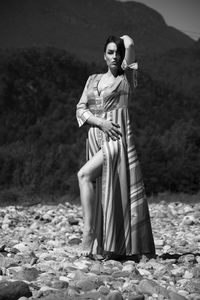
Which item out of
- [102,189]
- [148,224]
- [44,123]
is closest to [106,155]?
[102,189]

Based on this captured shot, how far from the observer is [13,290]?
3.17 m

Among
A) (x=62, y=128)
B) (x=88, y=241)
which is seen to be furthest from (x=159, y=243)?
(x=62, y=128)

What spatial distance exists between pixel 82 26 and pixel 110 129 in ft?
412

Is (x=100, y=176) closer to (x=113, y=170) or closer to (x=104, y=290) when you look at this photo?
(x=113, y=170)

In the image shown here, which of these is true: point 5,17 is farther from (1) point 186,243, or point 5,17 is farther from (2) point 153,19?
(1) point 186,243

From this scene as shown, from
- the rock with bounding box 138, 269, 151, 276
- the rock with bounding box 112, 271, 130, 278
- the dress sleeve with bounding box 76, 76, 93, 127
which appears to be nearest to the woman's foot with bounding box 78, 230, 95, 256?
the rock with bounding box 138, 269, 151, 276

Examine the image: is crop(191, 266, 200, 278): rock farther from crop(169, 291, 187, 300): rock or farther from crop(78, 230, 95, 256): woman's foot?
crop(78, 230, 95, 256): woman's foot

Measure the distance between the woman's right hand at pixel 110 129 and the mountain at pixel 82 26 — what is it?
75100 millimetres

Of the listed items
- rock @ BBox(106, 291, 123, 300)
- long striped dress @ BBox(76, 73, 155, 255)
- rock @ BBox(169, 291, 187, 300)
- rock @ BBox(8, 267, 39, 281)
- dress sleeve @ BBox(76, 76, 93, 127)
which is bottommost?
rock @ BBox(169, 291, 187, 300)

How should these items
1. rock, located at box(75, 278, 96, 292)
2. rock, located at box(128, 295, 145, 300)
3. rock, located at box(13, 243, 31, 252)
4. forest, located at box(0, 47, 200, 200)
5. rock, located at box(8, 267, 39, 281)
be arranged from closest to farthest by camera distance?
1. rock, located at box(128, 295, 145, 300)
2. rock, located at box(75, 278, 96, 292)
3. rock, located at box(8, 267, 39, 281)
4. rock, located at box(13, 243, 31, 252)
5. forest, located at box(0, 47, 200, 200)

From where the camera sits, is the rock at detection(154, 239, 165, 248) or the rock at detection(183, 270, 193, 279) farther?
the rock at detection(154, 239, 165, 248)

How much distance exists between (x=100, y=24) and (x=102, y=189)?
13365cm

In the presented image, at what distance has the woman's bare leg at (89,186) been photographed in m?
4.62

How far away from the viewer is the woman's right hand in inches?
181
